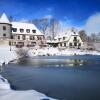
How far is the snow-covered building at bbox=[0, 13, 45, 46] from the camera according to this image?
69.6 m

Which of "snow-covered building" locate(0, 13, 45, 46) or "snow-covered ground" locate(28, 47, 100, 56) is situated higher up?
"snow-covered building" locate(0, 13, 45, 46)

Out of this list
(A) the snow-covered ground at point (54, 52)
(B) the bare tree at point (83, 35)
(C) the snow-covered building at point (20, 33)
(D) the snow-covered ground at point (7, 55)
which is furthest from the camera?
(B) the bare tree at point (83, 35)

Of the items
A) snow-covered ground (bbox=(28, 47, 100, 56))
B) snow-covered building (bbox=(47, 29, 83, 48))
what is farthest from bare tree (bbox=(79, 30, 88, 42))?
snow-covered ground (bbox=(28, 47, 100, 56))

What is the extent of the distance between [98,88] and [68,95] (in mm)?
2953

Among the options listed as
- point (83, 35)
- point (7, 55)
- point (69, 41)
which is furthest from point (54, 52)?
point (83, 35)

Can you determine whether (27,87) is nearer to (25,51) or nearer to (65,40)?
(25,51)

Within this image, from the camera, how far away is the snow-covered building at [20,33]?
69.6 meters

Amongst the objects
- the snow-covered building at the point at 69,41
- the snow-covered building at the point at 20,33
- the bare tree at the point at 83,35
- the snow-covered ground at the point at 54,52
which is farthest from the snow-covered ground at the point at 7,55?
the bare tree at the point at 83,35

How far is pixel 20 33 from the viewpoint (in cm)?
7688

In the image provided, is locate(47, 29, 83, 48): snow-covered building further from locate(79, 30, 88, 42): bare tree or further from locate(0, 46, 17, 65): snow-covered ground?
locate(0, 46, 17, 65): snow-covered ground

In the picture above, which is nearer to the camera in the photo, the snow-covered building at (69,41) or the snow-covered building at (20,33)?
the snow-covered building at (20,33)

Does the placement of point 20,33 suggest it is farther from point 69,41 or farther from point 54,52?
point 69,41

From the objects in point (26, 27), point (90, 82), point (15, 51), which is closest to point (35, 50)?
point (15, 51)

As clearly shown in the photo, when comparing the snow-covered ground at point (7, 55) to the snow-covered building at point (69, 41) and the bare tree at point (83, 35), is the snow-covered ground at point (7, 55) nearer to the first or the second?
the snow-covered building at point (69, 41)
